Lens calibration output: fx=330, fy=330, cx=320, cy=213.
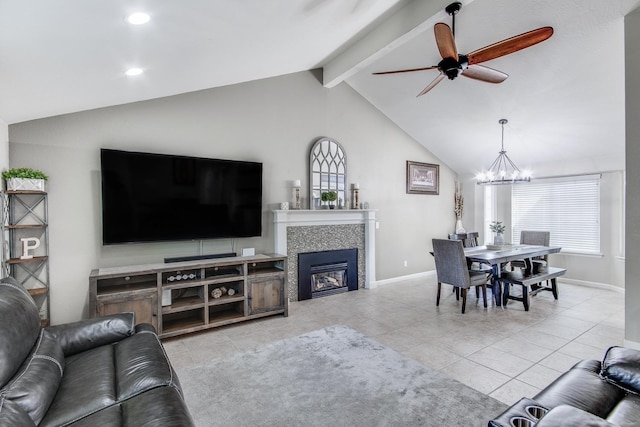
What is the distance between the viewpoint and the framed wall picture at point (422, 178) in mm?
6516

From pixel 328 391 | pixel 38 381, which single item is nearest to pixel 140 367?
pixel 38 381

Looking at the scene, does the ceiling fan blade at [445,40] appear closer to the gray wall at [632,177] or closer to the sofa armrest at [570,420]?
the gray wall at [632,177]

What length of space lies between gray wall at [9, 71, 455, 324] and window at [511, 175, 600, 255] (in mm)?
1335

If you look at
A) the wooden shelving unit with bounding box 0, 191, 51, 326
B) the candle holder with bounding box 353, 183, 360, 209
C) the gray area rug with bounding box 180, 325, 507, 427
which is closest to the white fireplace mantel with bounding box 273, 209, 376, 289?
the candle holder with bounding box 353, 183, 360, 209

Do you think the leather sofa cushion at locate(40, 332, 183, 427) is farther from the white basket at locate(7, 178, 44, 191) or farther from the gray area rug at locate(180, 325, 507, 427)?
the white basket at locate(7, 178, 44, 191)

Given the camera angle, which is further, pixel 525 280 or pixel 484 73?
pixel 525 280

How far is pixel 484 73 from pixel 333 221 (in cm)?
294

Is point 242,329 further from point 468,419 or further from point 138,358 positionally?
point 468,419

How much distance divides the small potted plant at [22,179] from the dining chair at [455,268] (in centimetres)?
456

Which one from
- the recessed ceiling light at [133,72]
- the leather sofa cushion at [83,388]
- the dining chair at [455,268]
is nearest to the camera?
the leather sofa cushion at [83,388]

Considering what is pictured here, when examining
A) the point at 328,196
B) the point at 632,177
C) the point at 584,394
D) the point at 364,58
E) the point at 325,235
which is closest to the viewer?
the point at 584,394

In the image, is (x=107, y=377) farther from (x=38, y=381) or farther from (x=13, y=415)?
(x=13, y=415)

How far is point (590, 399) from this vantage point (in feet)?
5.16

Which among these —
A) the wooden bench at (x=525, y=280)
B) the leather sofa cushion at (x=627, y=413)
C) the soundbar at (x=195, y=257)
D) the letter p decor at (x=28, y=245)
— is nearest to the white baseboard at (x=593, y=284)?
the wooden bench at (x=525, y=280)
